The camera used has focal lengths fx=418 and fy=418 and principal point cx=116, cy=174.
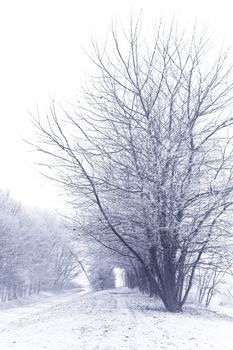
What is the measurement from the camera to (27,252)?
200 ft

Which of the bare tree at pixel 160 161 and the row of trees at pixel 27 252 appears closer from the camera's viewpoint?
the bare tree at pixel 160 161

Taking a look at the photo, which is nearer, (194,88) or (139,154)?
(139,154)

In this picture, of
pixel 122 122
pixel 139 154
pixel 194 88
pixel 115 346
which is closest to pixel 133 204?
pixel 139 154

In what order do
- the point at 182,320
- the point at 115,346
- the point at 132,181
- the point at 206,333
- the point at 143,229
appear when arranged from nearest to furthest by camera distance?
the point at 115,346 → the point at 206,333 → the point at 182,320 → the point at 132,181 → the point at 143,229

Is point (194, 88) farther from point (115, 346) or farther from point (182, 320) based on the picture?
point (115, 346)

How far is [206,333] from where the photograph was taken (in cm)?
988

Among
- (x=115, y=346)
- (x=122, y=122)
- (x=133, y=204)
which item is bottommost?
(x=115, y=346)

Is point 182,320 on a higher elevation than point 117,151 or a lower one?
lower

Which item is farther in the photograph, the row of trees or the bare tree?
the row of trees

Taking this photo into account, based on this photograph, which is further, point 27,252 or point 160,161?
point 27,252

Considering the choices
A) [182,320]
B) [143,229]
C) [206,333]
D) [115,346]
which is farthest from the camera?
[143,229]

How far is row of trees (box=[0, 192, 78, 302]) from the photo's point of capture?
54094 millimetres

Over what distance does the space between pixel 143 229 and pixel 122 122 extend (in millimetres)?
3838

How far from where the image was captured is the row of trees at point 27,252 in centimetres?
5409
